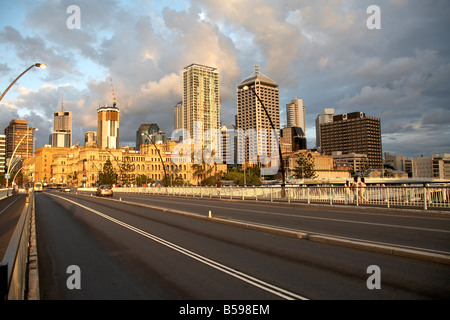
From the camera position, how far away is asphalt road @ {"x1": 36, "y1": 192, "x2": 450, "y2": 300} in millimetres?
5633

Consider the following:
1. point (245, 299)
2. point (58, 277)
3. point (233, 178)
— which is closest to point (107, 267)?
point (58, 277)

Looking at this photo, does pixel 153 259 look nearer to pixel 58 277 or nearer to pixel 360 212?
pixel 58 277

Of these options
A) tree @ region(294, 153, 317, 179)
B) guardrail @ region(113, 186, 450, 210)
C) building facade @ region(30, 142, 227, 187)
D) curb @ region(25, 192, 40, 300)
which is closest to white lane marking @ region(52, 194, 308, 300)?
curb @ region(25, 192, 40, 300)

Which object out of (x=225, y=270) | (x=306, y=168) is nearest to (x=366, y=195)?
(x=225, y=270)

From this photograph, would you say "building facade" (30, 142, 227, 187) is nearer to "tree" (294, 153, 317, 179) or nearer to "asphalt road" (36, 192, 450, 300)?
"tree" (294, 153, 317, 179)

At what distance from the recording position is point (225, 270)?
22.9 ft

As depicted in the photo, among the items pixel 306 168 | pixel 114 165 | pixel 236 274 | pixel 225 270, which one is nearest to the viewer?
pixel 236 274

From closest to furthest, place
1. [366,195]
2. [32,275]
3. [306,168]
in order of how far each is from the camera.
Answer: [32,275]
[366,195]
[306,168]

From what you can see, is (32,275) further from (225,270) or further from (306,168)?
(306,168)

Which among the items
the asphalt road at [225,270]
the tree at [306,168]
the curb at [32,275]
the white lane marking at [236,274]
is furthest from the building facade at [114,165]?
the curb at [32,275]

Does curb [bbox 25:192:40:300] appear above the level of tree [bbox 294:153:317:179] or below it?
below

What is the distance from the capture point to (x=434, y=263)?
7324mm

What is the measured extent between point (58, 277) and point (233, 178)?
127903 millimetres

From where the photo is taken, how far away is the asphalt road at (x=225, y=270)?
18.5ft
